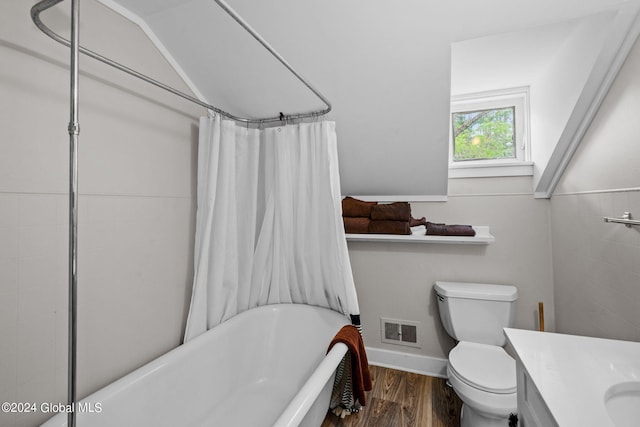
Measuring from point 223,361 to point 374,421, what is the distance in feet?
2.97

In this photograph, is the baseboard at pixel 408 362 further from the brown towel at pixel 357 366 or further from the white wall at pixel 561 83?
the white wall at pixel 561 83

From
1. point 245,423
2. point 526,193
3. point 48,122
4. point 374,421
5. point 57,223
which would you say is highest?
point 48,122

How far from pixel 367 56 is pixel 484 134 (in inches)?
49.1

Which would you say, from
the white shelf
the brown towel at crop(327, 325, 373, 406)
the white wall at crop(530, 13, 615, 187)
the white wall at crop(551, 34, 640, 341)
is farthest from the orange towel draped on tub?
the white wall at crop(530, 13, 615, 187)

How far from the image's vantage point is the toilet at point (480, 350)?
1.32 m

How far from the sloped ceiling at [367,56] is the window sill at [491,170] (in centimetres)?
15

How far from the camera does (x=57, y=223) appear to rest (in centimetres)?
108

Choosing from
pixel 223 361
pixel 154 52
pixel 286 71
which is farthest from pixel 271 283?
pixel 154 52

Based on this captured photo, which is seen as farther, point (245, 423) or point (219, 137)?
point (219, 137)

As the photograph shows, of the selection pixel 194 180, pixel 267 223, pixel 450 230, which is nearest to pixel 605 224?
pixel 450 230

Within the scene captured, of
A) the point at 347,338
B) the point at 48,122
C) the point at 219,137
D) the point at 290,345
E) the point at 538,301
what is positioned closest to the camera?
the point at 48,122

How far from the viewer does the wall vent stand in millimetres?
2137

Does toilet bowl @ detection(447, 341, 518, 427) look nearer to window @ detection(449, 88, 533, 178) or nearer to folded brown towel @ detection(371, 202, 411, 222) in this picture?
folded brown towel @ detection(371, 202, 411, 222)

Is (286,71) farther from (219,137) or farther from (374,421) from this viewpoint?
(374,421)
